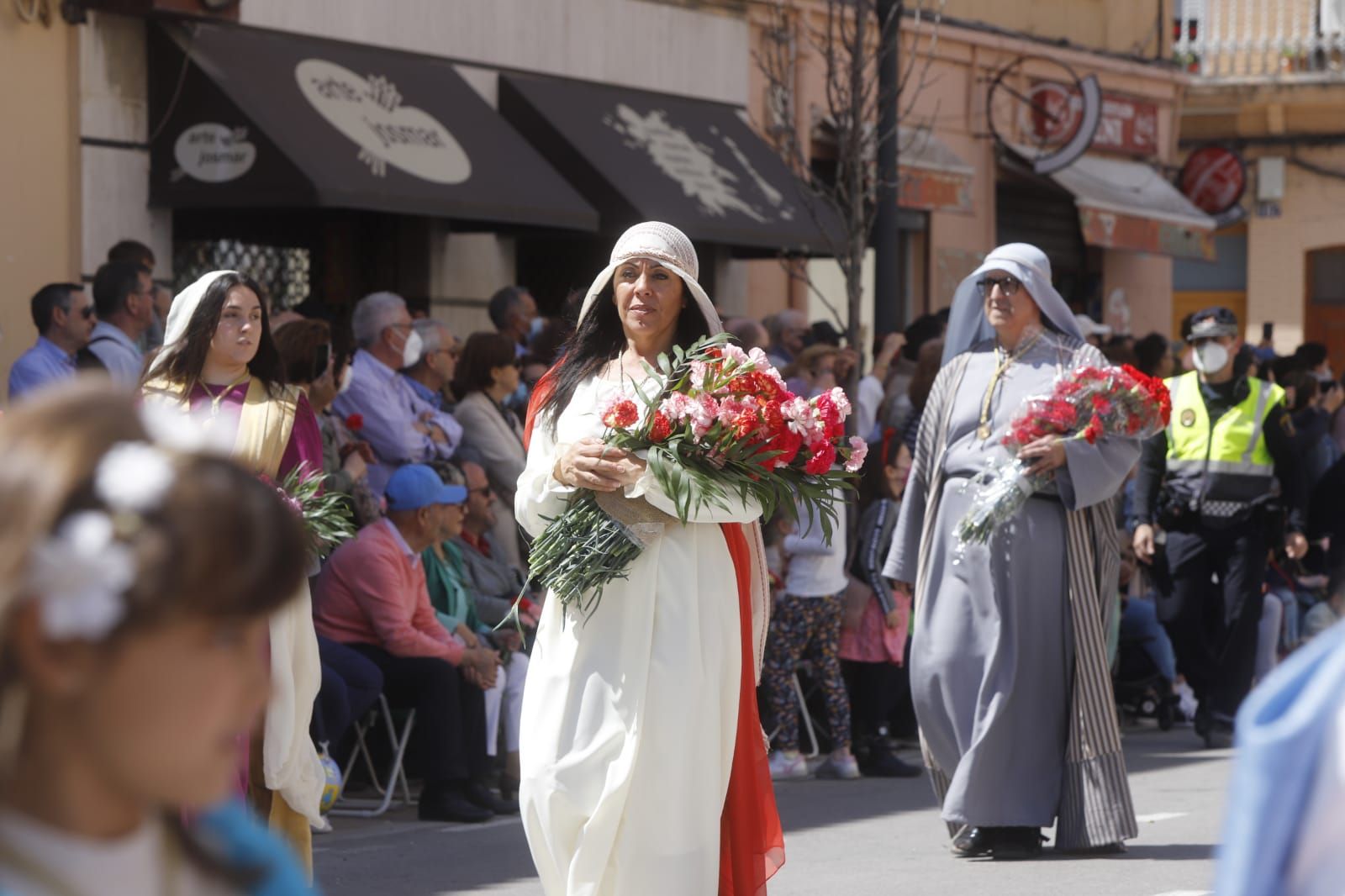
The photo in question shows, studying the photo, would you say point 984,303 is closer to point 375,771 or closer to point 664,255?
point 664,255

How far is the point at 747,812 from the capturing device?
20.4 ft


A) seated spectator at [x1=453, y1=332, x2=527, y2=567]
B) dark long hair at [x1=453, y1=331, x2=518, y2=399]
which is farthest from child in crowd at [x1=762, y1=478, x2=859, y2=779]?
dark long hair at [x1=453, y1=331, x2=518, y2=399]

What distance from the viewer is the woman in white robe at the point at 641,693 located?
19.7 ft

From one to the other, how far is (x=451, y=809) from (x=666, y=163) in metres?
7.72

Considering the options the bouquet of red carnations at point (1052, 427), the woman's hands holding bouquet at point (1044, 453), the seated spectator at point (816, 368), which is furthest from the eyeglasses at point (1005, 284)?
the seated spectator at point (816, 368)

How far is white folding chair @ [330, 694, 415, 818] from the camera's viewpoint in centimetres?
965

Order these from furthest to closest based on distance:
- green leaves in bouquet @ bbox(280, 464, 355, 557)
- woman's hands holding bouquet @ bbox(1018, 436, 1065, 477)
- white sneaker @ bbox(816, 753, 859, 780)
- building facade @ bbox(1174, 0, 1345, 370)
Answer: building facade @ bbox(1174, 0, 1345, 370) < white sneaker @ bbox(816, 753, 859, 780) < woman's hands holding bouquet @ bbox(1018, 436, 1065, 477) < green leaves in bouquet @ bbox(280, 464, 355, 557)

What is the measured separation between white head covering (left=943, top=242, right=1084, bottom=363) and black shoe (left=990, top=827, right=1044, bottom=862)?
1.83 metres

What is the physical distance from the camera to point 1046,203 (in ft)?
77.2

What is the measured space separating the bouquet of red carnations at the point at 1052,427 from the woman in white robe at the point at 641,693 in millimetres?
2169

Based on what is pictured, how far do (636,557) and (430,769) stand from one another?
3.64 meters

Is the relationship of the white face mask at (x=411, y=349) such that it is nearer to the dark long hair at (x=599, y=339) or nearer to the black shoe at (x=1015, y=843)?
the black shoe at (x=1015, y=843)

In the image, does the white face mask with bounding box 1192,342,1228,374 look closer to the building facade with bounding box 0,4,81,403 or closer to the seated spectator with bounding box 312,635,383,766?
the seated spectator with bounding box 312,635,383,766

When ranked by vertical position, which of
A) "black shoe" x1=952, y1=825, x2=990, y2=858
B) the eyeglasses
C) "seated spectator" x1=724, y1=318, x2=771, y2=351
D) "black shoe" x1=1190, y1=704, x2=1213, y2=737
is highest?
the eyeglasses
